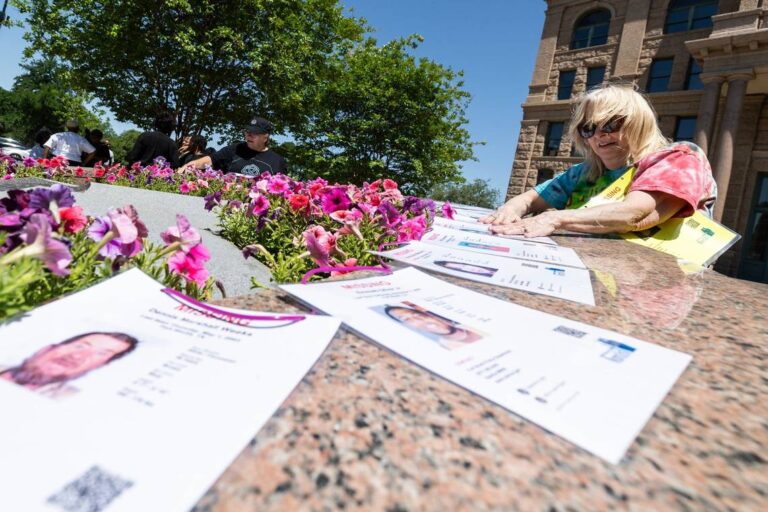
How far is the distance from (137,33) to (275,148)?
694cm

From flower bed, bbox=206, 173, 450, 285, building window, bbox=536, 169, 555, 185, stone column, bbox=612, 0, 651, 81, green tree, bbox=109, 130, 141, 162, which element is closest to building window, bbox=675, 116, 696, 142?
stone column, bbox=612, 0, 651, 81

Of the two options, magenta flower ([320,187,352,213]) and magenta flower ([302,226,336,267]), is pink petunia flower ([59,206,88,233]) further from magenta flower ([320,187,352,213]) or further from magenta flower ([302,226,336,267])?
magenta flower ([320,187,352,213])

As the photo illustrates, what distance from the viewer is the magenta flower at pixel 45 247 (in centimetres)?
67

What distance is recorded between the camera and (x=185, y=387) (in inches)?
19.7

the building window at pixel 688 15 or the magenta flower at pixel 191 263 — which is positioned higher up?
Answer: the building window at pixel 688 15

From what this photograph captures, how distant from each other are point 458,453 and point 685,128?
20.7 meters

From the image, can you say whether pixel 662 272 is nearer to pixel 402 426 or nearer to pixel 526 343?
pixel 526 343

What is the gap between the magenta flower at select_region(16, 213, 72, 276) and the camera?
674 millimetres

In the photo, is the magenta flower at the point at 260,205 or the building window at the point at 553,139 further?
the building window at the point at 553,139

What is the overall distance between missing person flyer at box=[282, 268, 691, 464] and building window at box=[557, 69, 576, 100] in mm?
21774

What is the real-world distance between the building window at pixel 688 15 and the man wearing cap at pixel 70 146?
20921 mm

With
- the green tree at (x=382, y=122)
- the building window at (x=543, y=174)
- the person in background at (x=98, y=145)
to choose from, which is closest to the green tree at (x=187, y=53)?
the green tree at (x=382, y=122)

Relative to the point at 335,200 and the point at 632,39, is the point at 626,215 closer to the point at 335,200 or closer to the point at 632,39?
the point at 335,200

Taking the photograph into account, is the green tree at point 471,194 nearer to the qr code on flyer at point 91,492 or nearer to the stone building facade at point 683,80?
the stone building facade at point 683,80
